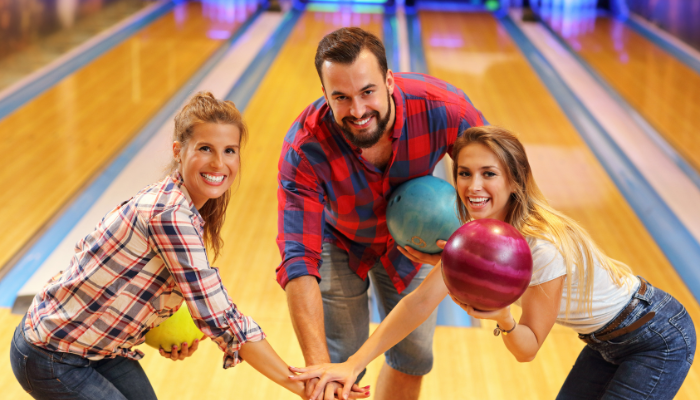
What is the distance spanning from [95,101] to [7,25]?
2153 millimetres

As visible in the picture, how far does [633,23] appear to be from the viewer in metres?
6.98

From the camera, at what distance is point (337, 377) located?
163 centimetres

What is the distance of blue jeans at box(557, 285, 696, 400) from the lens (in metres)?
1.48

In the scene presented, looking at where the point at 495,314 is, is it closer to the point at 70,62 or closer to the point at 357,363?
the point at 357,363

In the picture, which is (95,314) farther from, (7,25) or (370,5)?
(370,5)

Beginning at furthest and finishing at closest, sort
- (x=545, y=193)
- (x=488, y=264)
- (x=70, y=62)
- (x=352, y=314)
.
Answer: (x=70, y=62) → (x=545, y=193) → (x=352, y=314) → (x=488, y=264)

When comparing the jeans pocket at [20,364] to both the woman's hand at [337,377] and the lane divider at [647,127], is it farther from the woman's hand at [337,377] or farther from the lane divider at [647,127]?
the lane divider at [647,127]

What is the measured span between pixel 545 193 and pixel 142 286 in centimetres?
256

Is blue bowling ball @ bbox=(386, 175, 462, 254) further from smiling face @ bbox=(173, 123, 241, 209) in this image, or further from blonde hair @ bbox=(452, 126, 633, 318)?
smiling face @ bbox=(173, 123, 241, 209)

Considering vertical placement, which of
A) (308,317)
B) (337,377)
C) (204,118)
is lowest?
(337,377)

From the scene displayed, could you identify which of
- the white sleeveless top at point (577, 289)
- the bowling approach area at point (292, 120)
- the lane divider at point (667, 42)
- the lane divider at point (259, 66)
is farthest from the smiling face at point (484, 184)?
the lane divider at point (667, 42)

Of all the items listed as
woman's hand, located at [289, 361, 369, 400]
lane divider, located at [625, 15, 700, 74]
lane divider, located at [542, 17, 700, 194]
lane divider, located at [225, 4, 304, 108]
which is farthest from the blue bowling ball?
lane divider, located at [625, 15, 700, 74]

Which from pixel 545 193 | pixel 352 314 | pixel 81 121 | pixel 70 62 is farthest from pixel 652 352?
pixel 70 62

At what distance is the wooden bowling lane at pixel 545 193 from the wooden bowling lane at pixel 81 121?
77.6 inches
